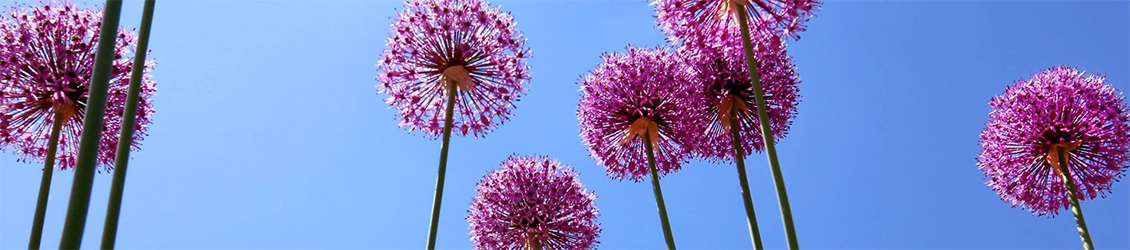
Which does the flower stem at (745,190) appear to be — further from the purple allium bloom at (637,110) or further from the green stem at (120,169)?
the green stem at (120,169)

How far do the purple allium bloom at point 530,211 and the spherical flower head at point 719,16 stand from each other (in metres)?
2.56

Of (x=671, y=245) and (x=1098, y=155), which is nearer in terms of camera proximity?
(x=671, y=245)

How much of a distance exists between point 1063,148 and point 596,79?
5296mm

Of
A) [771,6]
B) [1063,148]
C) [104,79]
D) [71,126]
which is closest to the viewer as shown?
[104,79]

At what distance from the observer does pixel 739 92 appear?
8.77 meters

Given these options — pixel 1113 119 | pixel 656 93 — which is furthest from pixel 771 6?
pixel 1113 119

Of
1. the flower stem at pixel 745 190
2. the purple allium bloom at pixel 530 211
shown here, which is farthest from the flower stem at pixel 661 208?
the purple allium bloom at pixel 530 211

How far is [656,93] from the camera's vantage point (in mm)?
8680

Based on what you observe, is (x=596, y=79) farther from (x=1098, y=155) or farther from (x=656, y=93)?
(x=1098, y=155)

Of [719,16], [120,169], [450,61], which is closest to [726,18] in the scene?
[719,16]

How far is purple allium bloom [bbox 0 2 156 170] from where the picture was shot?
7027 millimetres

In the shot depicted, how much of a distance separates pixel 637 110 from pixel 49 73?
5.36 m

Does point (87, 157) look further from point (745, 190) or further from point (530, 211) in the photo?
point (530, 211)

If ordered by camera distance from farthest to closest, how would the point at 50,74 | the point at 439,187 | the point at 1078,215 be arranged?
the point at 1078,215 < the point at 50,74 < the point at 439,187
